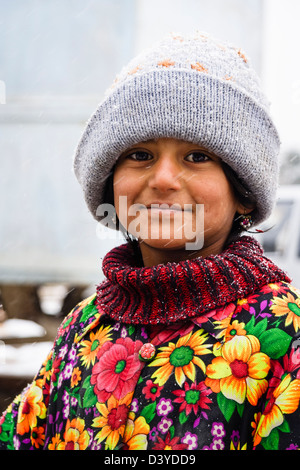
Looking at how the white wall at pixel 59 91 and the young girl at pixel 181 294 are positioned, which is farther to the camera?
the white wall at pixel 59 91

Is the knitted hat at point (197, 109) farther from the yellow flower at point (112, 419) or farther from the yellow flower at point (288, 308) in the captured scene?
the yellow flower at point (112, 419)

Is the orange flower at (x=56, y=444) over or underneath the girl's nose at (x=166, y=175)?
underneath

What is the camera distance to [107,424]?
1158 mm

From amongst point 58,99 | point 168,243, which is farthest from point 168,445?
point 58,99

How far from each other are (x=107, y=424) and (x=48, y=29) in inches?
138

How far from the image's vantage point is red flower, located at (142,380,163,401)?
3.71 feet

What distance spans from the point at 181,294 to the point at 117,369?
0.25 metres

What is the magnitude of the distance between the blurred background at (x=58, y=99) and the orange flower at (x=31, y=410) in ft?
7.49

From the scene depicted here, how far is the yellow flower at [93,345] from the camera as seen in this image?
1308 millimetres

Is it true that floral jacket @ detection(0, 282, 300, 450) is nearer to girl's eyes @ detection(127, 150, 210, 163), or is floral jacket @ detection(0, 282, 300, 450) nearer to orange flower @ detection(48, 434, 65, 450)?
orange flower @ detection(48, 434, 65, 450)

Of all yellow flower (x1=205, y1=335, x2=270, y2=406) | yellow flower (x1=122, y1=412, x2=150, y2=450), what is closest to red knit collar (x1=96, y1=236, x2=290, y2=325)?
yellow flower (x1=205, y1=335, x2=270, y2=406)

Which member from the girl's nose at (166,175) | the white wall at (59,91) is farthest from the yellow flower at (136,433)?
the white wall at (59,91)

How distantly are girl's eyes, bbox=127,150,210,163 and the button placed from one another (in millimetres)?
492
